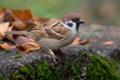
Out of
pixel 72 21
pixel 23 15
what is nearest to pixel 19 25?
pixel 23 15

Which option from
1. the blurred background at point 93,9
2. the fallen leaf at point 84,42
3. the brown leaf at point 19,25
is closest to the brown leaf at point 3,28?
the brown leaf at point 19,25

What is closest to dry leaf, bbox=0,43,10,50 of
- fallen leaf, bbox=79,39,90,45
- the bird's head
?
the bird's head

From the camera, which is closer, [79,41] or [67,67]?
[67,67]

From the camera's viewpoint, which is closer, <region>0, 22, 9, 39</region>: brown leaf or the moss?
the moss

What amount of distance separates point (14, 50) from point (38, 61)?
0.46 metres

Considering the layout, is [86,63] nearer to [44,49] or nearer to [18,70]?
[44,49]

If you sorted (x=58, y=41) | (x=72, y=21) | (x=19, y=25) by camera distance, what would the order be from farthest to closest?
(x=19, y=25) < (x=72, y=21) < (x=58, y=41)

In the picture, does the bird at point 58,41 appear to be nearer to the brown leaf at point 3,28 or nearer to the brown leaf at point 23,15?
the brown leaf at point 3,28

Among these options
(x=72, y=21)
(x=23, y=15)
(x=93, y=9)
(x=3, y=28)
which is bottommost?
(x=72, y=21)

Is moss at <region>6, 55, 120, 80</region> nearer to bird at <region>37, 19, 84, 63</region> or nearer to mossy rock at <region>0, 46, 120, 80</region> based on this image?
mossy rock at <region>0, 46, 120, 80</region>

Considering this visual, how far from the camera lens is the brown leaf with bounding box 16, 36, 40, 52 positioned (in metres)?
6.84

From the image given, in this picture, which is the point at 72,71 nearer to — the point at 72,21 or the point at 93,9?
the point at 72,21

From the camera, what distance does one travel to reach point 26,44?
6.90 metres

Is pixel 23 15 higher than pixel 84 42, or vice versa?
pixel 23 15
